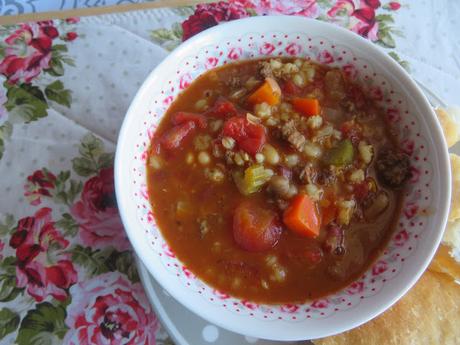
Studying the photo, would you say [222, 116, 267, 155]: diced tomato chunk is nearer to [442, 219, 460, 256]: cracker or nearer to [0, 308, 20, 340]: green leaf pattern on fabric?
[442, 219, 460, 256]: cracker

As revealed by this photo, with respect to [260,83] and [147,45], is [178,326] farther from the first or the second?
[147,45]

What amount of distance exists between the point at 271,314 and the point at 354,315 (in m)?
0.34

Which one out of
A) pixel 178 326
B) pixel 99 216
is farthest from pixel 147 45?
pixel 178 326

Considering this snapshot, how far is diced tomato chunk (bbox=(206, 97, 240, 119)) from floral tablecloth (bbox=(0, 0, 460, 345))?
0.73m

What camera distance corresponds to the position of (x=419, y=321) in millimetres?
2242

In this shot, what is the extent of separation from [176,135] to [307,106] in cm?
65

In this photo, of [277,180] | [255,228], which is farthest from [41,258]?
[277,180]

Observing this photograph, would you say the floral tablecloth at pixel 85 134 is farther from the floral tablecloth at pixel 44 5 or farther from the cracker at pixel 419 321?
the cracker at pixel 419 321

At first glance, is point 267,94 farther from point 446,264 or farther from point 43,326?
point 43,326

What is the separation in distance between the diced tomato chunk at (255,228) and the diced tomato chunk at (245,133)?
11.5 inches

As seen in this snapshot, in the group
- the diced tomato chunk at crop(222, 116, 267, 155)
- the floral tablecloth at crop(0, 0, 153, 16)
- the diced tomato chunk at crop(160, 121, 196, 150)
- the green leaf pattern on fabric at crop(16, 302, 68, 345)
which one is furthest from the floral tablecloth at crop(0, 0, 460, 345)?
the diced tomato chunk at crop(222, 116, 267, 155)

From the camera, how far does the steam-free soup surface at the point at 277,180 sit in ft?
6.87

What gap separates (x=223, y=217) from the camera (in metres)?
2.16

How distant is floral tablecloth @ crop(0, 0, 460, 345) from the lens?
2.45 m
